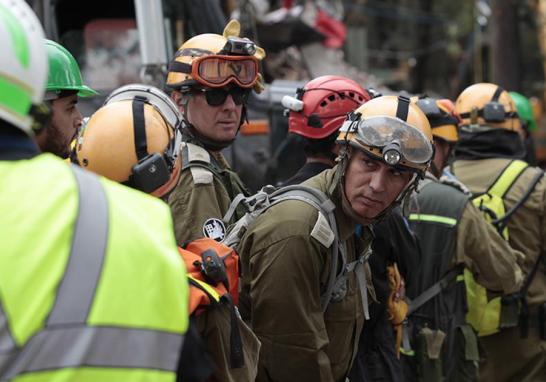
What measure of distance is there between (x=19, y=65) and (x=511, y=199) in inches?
178

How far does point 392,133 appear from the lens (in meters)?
3.46

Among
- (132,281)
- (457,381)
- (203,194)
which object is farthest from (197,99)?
(132,281)

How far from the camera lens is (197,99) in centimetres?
431

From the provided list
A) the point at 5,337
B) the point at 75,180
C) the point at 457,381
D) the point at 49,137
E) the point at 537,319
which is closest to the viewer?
the point at 5,337

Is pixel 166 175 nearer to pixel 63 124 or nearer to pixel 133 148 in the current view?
pixel 133 148

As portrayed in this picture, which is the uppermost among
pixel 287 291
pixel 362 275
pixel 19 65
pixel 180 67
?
pixel 19 65

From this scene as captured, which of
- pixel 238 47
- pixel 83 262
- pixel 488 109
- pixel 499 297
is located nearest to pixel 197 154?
pixel 238 47

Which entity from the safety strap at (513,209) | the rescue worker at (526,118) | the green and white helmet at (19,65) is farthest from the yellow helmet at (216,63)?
the rescue worker at (526,118)

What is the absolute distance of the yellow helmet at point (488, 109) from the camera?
6039mm

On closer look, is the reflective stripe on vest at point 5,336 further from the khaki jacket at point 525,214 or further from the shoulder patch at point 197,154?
the khaki jacket at point 525,214

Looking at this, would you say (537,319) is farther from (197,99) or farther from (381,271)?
(197,99)

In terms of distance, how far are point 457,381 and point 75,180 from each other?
418cm

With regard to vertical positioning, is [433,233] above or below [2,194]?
below

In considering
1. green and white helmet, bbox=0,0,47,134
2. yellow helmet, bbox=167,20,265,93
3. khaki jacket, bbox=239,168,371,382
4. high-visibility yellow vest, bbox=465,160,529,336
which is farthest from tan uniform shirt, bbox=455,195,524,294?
green and white helmet, bbox=0,0,47,134
